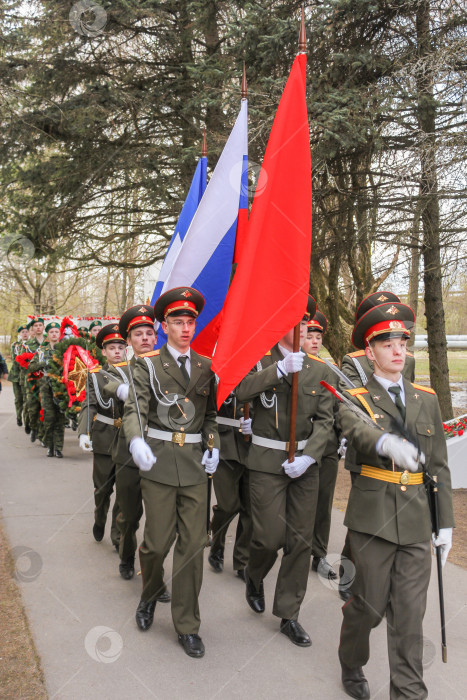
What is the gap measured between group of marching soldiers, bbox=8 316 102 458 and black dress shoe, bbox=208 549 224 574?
17.6 feet

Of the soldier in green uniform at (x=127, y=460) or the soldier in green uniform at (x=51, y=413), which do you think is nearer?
the soldier in green uniform at (x=127, y=460)

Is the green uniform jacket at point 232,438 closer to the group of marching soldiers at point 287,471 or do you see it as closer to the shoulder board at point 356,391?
the group of marching soldiers at point 287,471

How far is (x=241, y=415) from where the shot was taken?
580 cm

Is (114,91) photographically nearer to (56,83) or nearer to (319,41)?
(56,83)

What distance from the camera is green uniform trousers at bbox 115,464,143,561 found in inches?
212

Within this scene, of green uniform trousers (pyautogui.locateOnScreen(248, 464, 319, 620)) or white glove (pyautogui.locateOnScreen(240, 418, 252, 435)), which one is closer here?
green uniform trousers (pyautogui.locateOnScreen(248, 464, 319, 620))

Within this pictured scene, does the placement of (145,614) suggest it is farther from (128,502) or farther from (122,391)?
(122,391)

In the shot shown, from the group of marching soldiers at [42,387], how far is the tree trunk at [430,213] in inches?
198

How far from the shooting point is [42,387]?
10.8 m

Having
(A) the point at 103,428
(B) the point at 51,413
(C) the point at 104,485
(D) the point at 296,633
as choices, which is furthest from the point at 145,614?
(B) the point at 51,413

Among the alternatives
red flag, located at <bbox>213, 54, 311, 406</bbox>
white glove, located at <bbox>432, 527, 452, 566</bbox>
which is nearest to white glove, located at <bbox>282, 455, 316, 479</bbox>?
red flag, located at <bbox>213, 54, 311, 406</bbox>

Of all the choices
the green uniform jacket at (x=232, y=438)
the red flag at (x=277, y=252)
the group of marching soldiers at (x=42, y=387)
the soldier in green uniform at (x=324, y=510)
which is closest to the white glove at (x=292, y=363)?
the red flag at (x=277, y=252)

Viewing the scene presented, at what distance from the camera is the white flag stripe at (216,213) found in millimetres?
5742

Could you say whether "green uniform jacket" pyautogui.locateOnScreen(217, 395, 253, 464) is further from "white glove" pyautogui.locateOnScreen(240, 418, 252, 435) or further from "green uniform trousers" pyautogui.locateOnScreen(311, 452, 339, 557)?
"green uniform trousers" pyautogui.locateOnScreen(311, 452, 339, 557)
